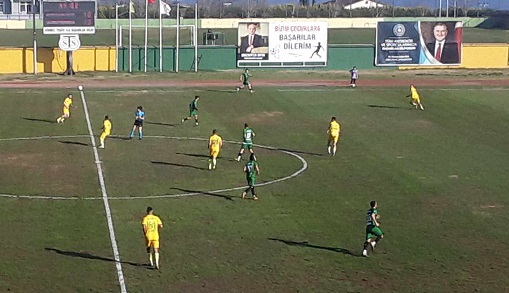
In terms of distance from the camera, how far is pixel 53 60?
2682 inches

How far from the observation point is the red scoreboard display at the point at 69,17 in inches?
2566

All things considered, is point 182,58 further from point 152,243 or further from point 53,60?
point 152,243

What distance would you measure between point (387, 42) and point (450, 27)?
16.7 feet

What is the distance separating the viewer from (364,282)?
66.1 ft

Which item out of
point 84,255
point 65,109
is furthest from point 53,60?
point 84,255

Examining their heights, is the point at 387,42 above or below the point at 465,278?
above

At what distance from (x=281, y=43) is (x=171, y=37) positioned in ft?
85.0

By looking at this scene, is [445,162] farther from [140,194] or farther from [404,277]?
[404,277]

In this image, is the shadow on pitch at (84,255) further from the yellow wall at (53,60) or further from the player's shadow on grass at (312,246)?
the yellow wall at (53,60)

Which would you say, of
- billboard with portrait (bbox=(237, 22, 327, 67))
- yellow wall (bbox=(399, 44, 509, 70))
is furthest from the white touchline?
yellow wall (bbox=(399, 44, 509, 70))

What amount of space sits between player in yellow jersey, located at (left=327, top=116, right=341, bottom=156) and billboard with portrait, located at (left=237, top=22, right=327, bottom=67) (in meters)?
35.5

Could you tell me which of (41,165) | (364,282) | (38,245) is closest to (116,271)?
(38,245)

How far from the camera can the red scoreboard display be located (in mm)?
65188

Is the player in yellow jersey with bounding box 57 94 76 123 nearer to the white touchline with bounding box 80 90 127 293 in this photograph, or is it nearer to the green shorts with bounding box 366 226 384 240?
the white touchline with bounding box 80 90 127 293
